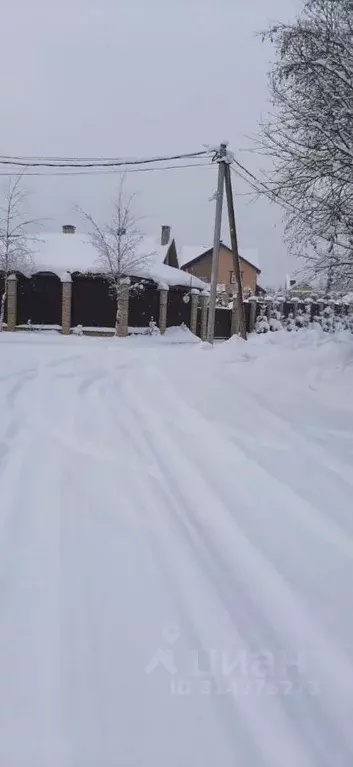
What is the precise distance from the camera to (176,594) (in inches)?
109

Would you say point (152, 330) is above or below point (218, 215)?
below

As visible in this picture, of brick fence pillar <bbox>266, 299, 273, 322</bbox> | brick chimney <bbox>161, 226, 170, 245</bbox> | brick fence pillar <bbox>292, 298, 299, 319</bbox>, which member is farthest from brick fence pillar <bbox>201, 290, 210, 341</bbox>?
brick chimney <bbox>161, 226, 170, 245</bbox>

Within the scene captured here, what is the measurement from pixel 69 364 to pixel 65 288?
1442 cm

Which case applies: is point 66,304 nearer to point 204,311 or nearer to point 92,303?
point 92,303

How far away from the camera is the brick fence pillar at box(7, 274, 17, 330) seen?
25.0m

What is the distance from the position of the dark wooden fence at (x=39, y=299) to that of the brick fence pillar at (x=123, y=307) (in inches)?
113

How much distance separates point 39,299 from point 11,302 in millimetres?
1346

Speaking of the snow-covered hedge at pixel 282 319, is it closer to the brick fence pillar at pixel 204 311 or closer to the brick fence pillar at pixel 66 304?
the brick fence pillar at pixel 204 311

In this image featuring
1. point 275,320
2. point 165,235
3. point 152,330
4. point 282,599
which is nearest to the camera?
point 282,599

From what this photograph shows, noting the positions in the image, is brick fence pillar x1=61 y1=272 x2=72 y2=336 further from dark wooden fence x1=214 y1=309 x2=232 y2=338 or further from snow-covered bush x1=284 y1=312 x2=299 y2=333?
snow-covered bush x1=284 y1=312 x2=299 y2=333

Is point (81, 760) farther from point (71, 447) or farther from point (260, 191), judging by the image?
point (260, 191)

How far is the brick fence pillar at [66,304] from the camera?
25.6 m

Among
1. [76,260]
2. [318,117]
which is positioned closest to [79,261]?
[76,260]

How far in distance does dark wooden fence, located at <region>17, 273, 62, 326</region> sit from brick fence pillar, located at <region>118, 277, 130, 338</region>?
2.86m
